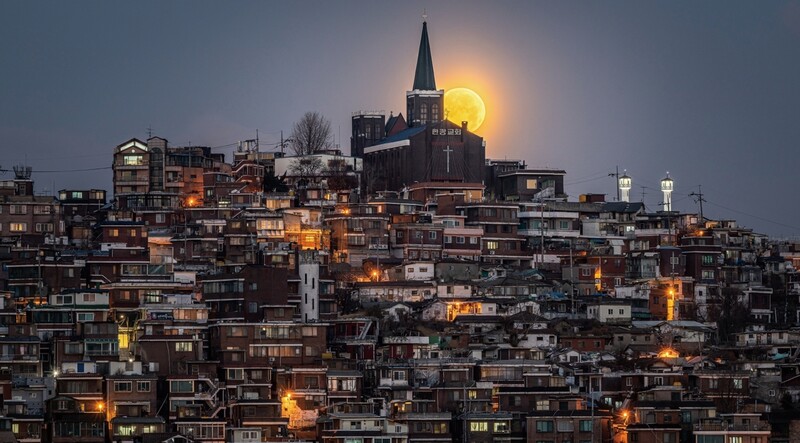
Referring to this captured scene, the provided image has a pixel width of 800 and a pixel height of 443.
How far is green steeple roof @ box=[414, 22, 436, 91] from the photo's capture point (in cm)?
10688

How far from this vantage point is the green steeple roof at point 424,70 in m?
107

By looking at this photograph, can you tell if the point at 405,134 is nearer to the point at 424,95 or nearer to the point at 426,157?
the point at 426,157

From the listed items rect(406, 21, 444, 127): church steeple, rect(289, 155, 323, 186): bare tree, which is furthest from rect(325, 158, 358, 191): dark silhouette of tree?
rect(406, 21, 444, 127): church steeple

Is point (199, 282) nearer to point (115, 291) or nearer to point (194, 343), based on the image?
point (115, 291)

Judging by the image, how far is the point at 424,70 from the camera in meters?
107

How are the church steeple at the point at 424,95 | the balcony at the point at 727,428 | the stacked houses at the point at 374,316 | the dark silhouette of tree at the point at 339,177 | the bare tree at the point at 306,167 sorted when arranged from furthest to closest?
1. the church steeple at the point at 424,95
2. the bare tree at the point at 306,167
3. the dark silhouette of tree at the point at 339,177
4. the stacked houses at the point at 374,316
5. the balcony at the point at 727,428

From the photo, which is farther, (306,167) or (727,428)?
(306,167)

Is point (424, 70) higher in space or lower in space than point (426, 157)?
higher

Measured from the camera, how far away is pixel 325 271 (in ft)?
227

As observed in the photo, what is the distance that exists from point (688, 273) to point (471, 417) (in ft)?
76.8

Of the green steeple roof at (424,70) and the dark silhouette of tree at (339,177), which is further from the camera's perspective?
the green steeple roof at (424,70)

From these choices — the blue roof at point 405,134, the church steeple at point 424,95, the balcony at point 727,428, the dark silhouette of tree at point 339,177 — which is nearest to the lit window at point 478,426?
the balcony at point 727,428

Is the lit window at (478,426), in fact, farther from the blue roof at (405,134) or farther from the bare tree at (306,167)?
the blue roof at (405,134)

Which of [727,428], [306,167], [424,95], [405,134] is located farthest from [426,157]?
[727,428]
